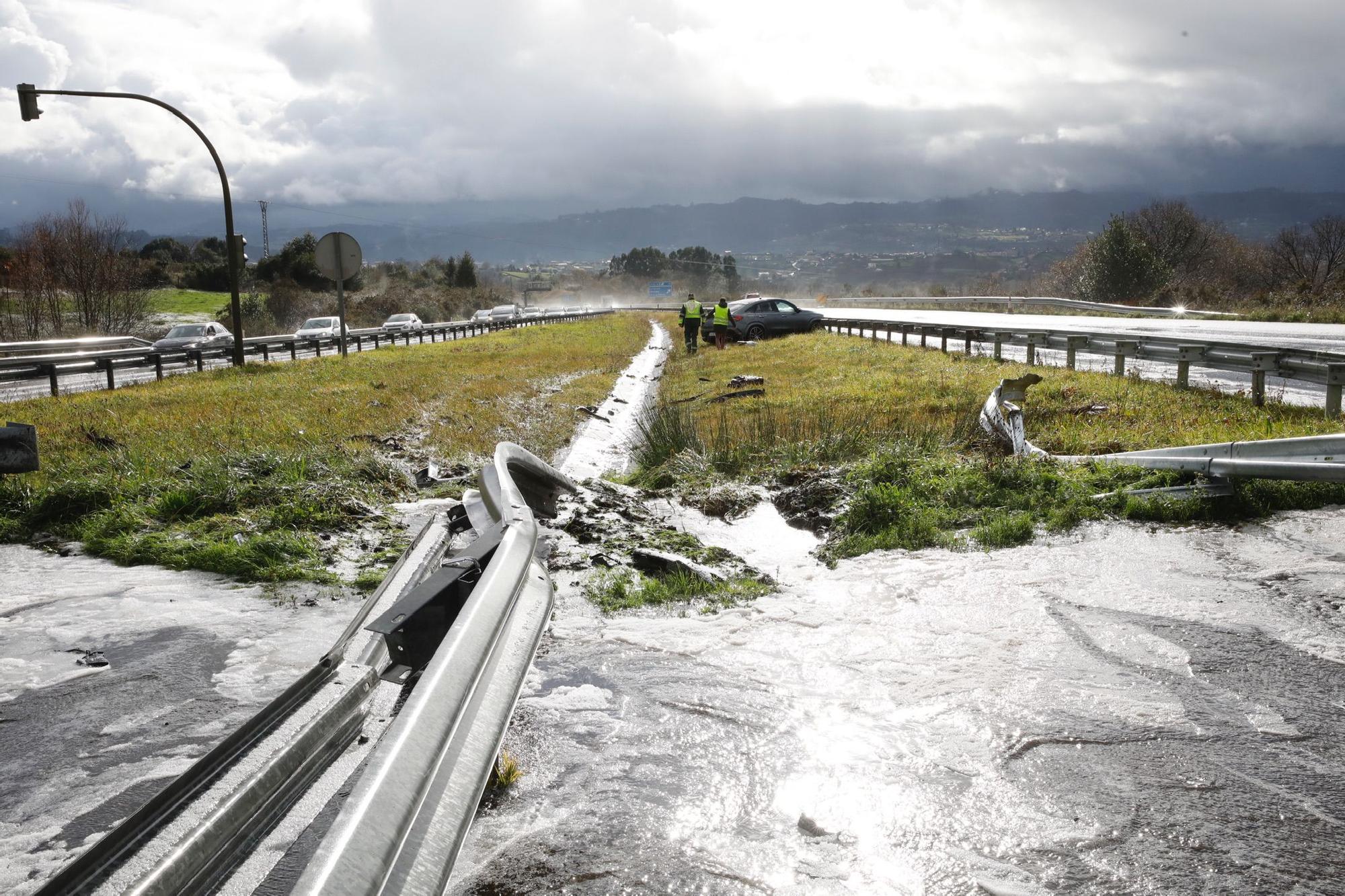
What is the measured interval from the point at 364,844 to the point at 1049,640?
403 cm

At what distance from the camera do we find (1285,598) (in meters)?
5.27

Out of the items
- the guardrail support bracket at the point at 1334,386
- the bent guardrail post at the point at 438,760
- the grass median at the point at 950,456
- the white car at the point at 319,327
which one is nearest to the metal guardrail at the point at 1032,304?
the grass median at the point at 950,456

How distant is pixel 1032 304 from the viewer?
195ft

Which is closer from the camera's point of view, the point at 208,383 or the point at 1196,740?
the point at 1196,740

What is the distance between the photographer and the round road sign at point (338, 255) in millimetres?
27328

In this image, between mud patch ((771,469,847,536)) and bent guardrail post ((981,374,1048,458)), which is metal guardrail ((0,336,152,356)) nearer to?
mud patch ((771,469,847,536))

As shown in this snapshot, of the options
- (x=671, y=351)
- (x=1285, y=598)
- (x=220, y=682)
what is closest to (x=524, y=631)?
(x=220, y=682)

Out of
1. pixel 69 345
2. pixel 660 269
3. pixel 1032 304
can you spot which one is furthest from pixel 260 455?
pixel 660 269

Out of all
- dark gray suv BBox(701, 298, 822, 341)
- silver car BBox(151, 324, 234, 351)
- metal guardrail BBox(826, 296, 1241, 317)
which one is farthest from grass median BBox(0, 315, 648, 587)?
metal guardrail BBox(826, 296, 1241, 317)

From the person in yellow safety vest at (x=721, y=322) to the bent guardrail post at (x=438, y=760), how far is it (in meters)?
30.1

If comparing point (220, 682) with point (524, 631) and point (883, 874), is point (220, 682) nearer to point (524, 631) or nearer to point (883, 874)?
point (524, 631)

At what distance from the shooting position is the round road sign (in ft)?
89.7

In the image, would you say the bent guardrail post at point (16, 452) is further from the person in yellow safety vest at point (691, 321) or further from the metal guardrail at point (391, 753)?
the person in yellow safety vest at point (691, 321)

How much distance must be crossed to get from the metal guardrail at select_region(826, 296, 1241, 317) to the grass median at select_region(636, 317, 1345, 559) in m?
25.7
